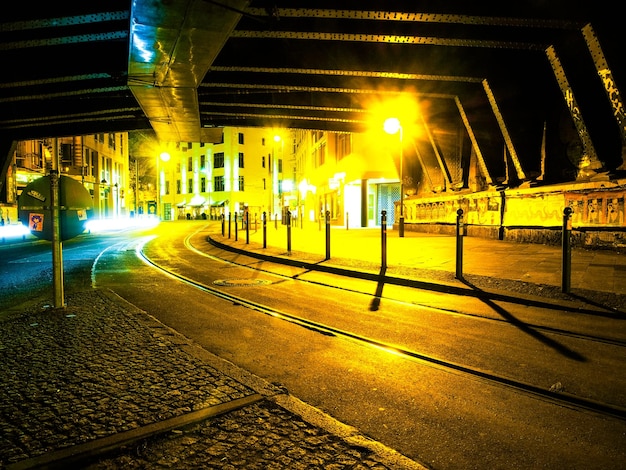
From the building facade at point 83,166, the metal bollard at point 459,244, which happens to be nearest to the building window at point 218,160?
the building facade at point 83,166

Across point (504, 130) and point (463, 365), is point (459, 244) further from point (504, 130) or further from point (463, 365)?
point (504, 130)

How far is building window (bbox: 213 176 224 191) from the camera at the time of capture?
2742 inches

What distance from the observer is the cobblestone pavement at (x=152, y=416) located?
7.82ft

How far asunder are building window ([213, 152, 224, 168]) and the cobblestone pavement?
67571mm

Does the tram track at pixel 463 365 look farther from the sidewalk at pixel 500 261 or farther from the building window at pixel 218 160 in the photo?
the building window at pixel 218 160

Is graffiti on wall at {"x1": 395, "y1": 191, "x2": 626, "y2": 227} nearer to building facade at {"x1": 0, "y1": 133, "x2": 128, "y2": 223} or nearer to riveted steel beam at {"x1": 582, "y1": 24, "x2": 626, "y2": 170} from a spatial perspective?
riveted steel beam at {"x1": 582, "y1": 24, "x2": 626, "y2": 170}

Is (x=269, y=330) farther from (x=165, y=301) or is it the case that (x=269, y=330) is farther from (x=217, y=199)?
(x=217, y=199)

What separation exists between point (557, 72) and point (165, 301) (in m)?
10.8

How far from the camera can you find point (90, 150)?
45.9 meters

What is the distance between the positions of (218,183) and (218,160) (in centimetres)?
360

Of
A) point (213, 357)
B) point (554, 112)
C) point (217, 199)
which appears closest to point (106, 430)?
point (213, 357)

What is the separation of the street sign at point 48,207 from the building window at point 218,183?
64.8 meters

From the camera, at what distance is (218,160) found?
231ft

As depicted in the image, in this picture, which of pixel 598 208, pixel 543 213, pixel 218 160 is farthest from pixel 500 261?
pixel 218 160
